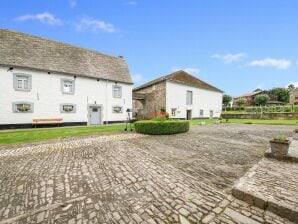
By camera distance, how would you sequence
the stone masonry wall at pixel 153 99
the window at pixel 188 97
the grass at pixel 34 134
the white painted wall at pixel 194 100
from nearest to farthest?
the grass at pixel 34 134
the stone masonry wall at pixel 153 99
the white painted wall at pixel 194 100
the window at pixel 188 97

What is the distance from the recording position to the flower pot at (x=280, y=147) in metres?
5.65

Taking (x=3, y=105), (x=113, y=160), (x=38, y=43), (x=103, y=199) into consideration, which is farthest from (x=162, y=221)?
(x=38, y=43)

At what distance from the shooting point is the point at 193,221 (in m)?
2.79

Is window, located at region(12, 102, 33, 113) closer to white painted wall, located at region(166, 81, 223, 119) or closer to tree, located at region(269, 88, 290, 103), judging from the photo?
white painted wall, located at region(166, 81, 223, 119)

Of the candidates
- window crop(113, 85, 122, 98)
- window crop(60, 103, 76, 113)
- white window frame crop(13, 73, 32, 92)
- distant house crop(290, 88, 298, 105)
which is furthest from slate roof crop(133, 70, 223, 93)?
distant house crop(290, 88, 298, 105)

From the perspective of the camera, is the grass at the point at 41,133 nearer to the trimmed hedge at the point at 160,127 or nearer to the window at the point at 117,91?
the trimmed hedge at the point at 160,127

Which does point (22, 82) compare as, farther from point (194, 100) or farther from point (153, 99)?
point (194, 100)

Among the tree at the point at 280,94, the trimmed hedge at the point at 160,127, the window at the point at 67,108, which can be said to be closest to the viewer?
the trimmed hedge at the point at 160,127

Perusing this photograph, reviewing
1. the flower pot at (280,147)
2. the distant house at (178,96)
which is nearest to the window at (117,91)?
the distant house at (178,96)

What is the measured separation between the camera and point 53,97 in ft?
59.6

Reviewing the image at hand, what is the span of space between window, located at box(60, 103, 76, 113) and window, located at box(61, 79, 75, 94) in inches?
58.7

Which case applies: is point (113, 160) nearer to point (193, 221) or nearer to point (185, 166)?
point (185, 166)

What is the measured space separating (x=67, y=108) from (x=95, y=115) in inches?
137

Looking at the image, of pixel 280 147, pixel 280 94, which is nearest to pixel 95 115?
pixel 280 147
